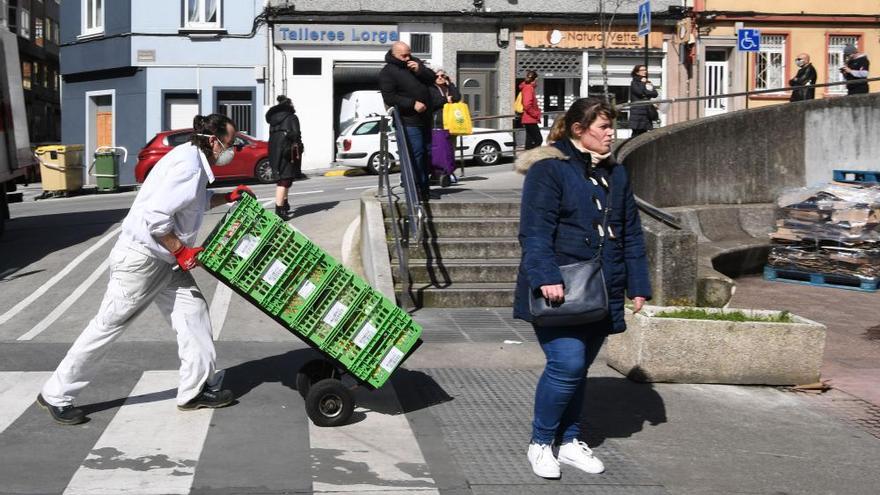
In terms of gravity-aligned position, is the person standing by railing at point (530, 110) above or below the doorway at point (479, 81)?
below

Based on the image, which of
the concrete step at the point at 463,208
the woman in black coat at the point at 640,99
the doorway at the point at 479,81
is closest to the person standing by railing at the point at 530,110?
the woman in black coat at the point at 640,99

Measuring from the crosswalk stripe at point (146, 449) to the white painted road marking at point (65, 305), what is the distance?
2.55 metres

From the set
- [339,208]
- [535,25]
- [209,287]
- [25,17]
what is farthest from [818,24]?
[25,17]

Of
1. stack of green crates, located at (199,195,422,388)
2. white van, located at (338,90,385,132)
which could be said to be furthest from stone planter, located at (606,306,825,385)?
white van, located at (338,90,385,132)

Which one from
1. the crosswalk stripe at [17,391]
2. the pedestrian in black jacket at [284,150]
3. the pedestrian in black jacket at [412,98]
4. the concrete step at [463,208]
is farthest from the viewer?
the pedestrian in black jacket at [284,150]

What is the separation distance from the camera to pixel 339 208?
18.0 meters

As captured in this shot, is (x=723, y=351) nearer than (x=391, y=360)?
No

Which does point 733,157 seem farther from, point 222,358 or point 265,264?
point 265,264

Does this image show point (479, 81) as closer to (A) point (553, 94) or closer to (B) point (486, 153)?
(A) point (553, 94)

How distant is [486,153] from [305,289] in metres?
20.5

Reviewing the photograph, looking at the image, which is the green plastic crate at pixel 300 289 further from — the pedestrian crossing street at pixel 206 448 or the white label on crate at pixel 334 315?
the pedestrian crossing street at pixel 206 448

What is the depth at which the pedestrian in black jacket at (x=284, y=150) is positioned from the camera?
16.7 meters

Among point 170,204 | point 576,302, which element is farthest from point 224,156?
point 576,302

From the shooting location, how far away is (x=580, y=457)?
6.16 metres
